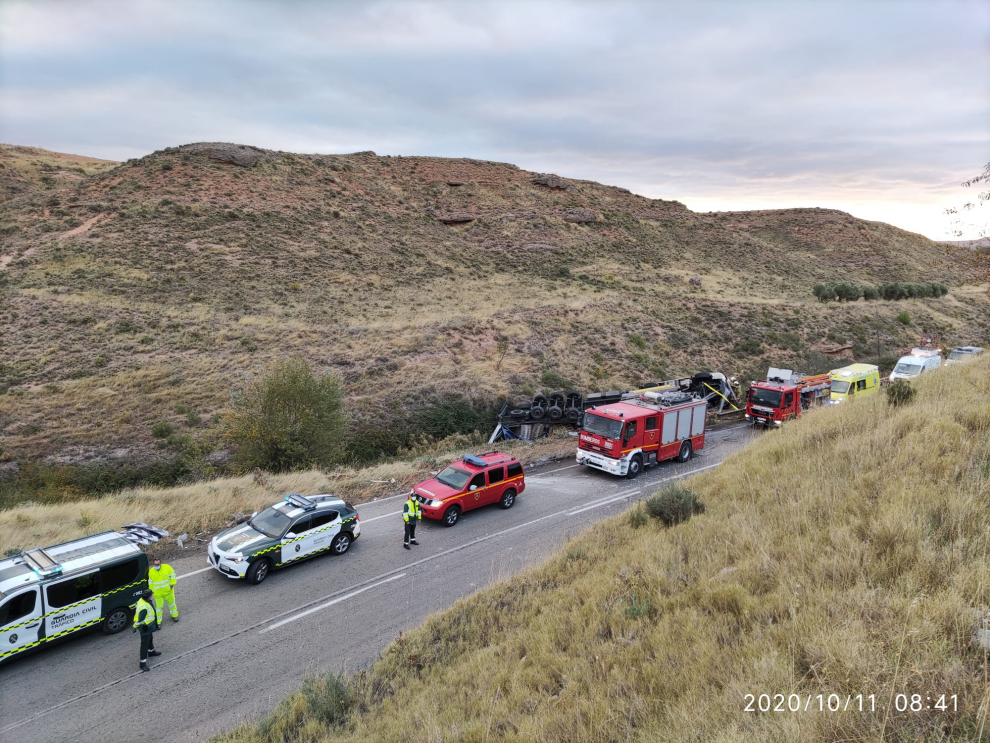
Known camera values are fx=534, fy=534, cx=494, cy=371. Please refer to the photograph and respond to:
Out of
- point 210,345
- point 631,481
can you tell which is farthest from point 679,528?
point 210,345

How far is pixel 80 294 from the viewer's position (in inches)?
1334

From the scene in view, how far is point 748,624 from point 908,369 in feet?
101

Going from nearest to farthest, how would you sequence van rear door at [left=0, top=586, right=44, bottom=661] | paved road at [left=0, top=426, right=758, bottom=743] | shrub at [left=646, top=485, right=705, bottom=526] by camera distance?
1. paved road at [left=0, top=426, right=758, bottom=743]
2. van rear door at [left=0, top=586, right=44, bottom=661]
3. shrub at [left=646, top=485, right=705, bottom=526]

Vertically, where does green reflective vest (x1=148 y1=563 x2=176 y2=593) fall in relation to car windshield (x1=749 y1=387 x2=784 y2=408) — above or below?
below

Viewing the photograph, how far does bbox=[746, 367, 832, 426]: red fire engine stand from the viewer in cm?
2470

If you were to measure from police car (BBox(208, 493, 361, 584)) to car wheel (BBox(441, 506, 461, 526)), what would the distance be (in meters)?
2.62

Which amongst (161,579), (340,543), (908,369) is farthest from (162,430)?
(908,369)

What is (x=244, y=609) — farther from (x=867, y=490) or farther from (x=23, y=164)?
(x=23, y=164)

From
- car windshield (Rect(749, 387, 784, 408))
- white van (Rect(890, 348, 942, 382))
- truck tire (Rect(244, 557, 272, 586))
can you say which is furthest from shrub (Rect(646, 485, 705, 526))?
white van (Rect(890, 348, 942, 382))

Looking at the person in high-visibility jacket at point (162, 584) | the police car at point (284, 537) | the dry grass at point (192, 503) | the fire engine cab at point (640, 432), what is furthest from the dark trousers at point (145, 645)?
the fire engine cab at point (640, 432)

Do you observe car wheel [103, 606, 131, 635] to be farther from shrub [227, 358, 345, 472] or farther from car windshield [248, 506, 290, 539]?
shrub [227, 358, 345, 472]

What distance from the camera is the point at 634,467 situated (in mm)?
20156

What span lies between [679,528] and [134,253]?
1763 inches

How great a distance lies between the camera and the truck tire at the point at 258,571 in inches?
477
